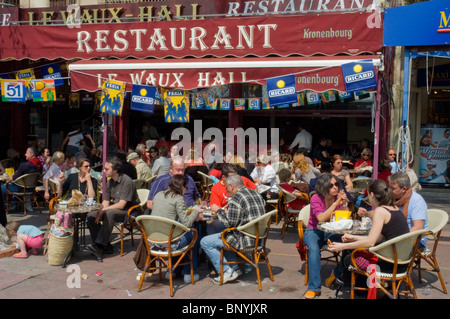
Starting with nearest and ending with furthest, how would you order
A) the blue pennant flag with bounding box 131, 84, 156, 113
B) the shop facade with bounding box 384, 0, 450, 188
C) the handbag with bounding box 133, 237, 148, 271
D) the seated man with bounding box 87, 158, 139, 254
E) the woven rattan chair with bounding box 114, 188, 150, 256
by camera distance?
the handbag with bounding box 133, 237, 148, 271, the seated man with bounding box 87, 158, 139, 254, the woven rattan chair with bounding box 114, 188, 150, 256, the blue pennant flag with bounding box 131, 84, 156, 113, the shop facade with bounding box 384, 0, 450, 188

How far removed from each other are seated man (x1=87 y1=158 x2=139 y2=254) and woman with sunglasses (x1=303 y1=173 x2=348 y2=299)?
8.89ft

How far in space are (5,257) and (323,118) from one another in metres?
8.90

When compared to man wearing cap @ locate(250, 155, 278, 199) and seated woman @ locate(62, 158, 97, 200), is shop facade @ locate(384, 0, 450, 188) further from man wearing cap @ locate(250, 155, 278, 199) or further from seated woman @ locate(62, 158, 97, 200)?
seated woman @ locate(62, 158, 97, 200)

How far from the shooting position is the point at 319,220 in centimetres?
564

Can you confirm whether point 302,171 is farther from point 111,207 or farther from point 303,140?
point 303,140

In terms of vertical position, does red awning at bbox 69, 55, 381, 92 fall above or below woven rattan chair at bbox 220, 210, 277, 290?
above

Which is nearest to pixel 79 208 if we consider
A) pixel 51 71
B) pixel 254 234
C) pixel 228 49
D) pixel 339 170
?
pixel 254 234

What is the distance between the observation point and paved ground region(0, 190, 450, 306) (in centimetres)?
560

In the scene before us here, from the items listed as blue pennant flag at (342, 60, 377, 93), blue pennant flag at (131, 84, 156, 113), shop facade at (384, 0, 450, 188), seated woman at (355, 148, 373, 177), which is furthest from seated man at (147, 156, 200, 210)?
shop facade at (384, 0, 450, 188)

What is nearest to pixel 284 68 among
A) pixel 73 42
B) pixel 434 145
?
pixel 73 42

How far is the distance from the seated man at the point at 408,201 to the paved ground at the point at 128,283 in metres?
0.80

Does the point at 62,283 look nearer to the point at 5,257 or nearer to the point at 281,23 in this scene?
the point at 5,257

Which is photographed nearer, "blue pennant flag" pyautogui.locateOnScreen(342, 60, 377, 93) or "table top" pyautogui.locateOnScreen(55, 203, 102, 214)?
"table top" pyautogui.locateOnScreen(55, 203, 102, 214)

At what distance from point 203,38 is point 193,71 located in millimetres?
1468
